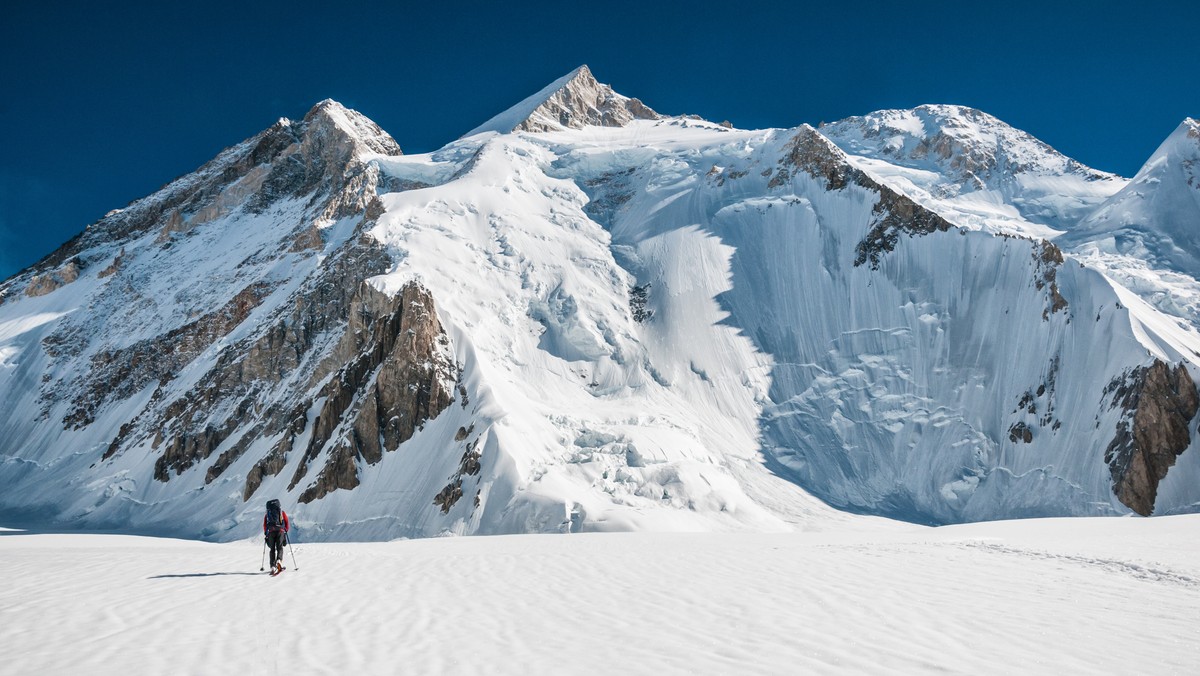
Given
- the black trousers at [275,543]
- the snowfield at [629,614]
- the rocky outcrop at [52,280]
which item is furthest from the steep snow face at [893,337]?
the rocky outcrop at [52,280]

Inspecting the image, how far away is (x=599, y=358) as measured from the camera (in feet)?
199

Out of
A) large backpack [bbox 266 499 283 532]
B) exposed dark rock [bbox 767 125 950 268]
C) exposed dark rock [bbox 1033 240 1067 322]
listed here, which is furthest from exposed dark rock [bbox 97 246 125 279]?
exposed dark rock [bbox 1033 240 1067 322]

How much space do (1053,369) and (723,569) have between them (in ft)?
160

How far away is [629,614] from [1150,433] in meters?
48.5

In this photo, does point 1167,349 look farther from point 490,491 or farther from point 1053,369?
point 490,491

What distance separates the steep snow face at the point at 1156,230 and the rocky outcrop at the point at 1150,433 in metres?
22.9

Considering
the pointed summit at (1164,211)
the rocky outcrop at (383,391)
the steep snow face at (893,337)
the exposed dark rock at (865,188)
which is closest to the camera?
the rocky outcrop at (383,391)

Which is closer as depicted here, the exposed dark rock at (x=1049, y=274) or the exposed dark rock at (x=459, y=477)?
the exposed dark rock at (x=459, y=477)

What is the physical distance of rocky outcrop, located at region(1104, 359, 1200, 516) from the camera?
44.1 meters

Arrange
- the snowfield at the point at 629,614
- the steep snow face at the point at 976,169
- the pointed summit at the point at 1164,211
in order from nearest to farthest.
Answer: the snowfield at the point at 629,614
the pointed summit at the point at 1164,211
the steep snow face at the point at 976,169

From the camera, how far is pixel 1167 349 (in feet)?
155

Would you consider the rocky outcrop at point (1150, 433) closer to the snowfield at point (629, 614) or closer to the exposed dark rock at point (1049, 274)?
the exposed dark rock at point (1049, 274)

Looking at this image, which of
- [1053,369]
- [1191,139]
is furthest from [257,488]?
[1191,139]

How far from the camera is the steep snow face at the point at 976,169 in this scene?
341ft
